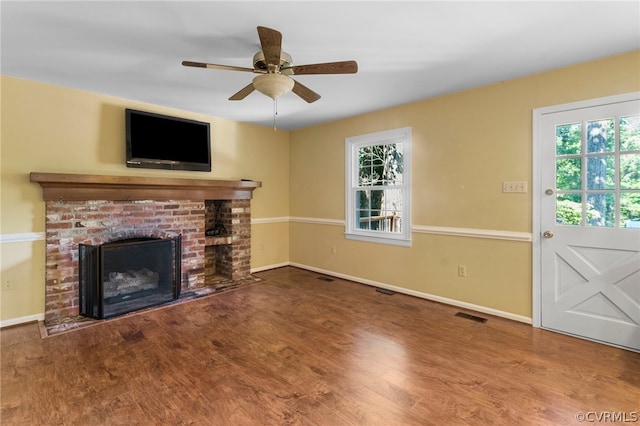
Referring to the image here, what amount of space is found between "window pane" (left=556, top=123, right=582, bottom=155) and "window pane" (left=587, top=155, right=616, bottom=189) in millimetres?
149

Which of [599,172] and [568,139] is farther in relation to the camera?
[568,139]

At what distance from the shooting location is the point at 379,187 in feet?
13.5

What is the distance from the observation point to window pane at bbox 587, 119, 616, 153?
248cm

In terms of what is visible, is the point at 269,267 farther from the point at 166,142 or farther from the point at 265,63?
Result: the point at 265,63

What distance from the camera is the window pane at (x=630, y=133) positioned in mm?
2375

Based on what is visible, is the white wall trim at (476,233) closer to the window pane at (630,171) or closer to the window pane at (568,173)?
the window pane at (568,173)

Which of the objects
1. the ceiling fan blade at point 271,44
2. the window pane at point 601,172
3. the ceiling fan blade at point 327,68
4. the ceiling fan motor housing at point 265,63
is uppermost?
the ceiling fan motor housing at point 265,63

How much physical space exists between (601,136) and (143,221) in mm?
4629

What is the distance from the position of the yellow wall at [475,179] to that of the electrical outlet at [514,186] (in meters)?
0.04

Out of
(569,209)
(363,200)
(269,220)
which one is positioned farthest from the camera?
(269,220)

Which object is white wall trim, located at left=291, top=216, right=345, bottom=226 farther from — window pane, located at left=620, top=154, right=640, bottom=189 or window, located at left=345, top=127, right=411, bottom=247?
window pane, located at left=620, top=154, right=640, bottom=189

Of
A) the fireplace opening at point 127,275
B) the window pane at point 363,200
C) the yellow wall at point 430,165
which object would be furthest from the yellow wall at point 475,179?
the fireplace opening at point 127,275

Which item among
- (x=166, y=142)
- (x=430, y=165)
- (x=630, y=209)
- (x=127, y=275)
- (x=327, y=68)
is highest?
(x=327, y=68)

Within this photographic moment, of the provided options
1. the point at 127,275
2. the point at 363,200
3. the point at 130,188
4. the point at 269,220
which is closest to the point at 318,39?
the point at 363,200
